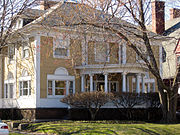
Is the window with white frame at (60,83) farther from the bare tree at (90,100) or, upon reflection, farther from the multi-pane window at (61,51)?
the bare tree at (90,100)

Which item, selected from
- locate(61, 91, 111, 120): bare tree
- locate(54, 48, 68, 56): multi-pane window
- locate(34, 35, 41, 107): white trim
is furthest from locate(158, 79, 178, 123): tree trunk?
locate(34, 35, 41, 107): white trim

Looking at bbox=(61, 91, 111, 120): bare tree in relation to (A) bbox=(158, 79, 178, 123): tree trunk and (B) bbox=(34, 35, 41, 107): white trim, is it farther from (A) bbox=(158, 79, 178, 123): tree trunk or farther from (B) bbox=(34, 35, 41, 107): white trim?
(A) bbox=(158, 79, 178, 123): tree trunk

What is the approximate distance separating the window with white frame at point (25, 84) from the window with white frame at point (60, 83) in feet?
5.29

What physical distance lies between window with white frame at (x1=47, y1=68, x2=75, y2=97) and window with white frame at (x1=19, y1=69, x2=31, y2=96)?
161 cm

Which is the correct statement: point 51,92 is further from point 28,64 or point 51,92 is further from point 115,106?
point 115,106

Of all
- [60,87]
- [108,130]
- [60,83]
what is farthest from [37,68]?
[108,130]

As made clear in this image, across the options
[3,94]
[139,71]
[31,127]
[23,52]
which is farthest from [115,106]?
[3,94]

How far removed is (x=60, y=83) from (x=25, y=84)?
277 cm

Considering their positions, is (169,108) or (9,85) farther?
(9,85)

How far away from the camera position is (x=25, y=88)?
2589cm

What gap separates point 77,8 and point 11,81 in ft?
44.6

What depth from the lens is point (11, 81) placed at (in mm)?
28125

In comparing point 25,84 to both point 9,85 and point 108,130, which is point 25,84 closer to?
point 9,85

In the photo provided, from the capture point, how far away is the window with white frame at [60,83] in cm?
2498
